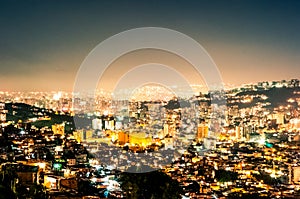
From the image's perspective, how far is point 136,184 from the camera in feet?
19.7

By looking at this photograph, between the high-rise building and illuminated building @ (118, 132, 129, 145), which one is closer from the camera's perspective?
illuminated building @ (118, 132, 129, 145)

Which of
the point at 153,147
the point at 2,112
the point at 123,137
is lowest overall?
the point at 153,147

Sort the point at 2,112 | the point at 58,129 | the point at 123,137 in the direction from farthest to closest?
the point at 2,112
the point at 58,129
the point at 123,137

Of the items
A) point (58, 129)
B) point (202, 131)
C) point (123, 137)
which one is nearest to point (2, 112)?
point (58, 129)

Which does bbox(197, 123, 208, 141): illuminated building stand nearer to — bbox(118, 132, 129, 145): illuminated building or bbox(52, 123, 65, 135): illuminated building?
bbox(118, 132, 129, 145): illuminated building

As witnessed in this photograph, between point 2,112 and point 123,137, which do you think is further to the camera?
point 2,112

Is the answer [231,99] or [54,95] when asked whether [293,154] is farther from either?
[54,95]

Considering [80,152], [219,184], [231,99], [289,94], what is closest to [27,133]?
[80,152]

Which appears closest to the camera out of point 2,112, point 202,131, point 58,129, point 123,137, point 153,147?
point 153,147

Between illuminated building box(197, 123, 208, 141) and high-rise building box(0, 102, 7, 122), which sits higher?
high-rise building box(0, 102, 7, 122)

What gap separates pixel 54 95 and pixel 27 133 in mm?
11508

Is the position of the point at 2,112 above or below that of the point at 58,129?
above

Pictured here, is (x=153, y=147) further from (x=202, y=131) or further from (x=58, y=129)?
(x=202, y=131)

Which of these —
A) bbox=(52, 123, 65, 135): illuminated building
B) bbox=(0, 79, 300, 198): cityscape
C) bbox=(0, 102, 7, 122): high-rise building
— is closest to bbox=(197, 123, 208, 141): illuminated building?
bbox=(0, 79, 300, 198): cityscape
